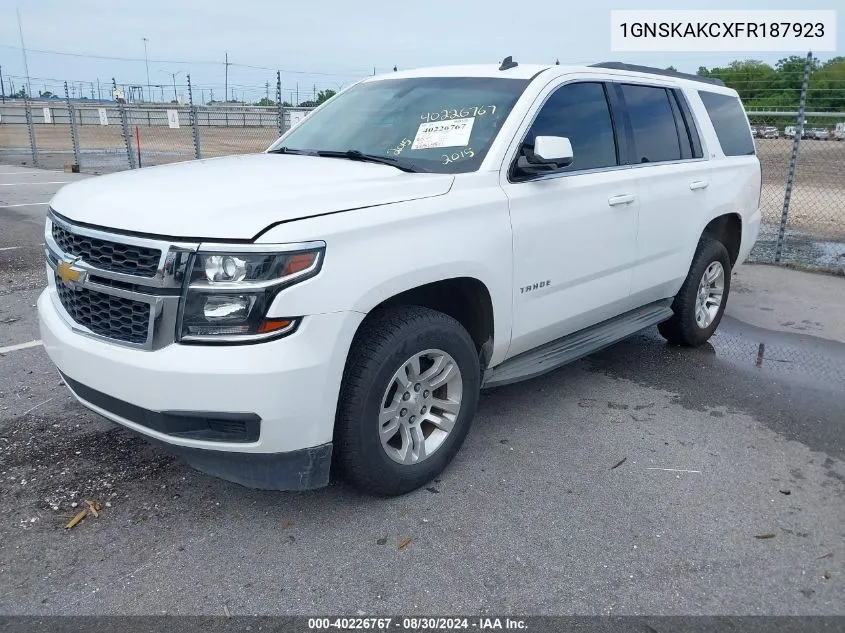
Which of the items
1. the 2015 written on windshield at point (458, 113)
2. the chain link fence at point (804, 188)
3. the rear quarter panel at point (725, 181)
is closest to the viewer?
the 2015 written on windshield at point (458, 113)

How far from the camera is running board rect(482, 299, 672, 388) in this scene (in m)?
3.77

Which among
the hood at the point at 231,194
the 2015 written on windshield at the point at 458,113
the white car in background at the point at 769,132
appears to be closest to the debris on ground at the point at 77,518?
the hood at the point at 231,194

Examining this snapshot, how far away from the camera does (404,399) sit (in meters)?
3.19

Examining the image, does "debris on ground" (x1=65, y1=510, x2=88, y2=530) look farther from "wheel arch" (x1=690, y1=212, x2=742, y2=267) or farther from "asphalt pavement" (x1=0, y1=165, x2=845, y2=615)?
"wheel arch" (x1=690, y1=212, x2=742, y2=267)

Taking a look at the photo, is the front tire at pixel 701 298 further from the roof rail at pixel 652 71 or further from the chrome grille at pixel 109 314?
the chrome grille at pixel 109 314

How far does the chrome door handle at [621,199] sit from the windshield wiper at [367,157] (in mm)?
1265

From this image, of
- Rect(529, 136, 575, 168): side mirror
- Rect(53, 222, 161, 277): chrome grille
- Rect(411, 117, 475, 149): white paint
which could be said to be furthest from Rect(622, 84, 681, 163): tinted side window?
Rect(53, 222, 161, 277): chrome grille

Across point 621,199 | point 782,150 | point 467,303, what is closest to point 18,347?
point 467,303

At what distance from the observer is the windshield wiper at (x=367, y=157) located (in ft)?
11.7

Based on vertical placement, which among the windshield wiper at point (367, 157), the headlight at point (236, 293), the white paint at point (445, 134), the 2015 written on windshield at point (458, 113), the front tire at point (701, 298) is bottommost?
the front tire at point (701, 298)

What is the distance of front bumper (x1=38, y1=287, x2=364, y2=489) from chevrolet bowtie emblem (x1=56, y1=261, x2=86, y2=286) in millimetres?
252

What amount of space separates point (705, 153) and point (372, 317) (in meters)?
3.32

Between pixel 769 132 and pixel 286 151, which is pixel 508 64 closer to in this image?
pixel 286 151

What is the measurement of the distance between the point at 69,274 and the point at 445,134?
75.7 inches
